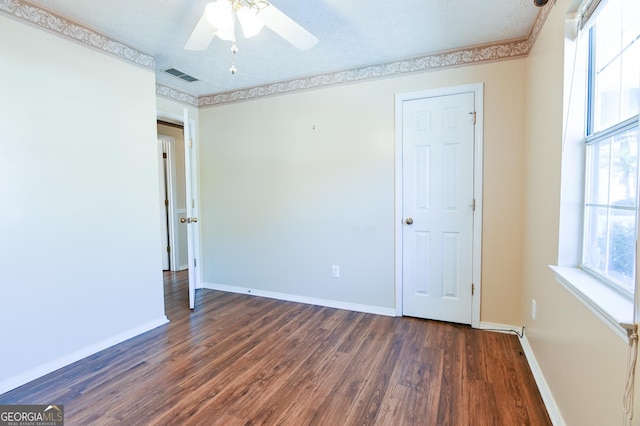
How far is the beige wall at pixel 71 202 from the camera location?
1.91m

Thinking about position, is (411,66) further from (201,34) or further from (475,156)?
(201,34)

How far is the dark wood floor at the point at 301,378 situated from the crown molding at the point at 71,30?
2.30 meters

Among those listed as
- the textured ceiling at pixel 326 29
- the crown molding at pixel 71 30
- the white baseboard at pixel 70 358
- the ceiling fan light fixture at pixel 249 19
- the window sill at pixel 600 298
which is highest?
the textured ceiling at pixel 326 29

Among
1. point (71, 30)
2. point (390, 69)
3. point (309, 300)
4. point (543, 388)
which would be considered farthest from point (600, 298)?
point (71, 30)

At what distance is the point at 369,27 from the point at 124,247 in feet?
8.43

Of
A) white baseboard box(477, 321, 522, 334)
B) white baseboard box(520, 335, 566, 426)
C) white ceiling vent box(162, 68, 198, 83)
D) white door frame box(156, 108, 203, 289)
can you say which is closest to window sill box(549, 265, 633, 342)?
white baseboard box(520, 335, 566, 426)

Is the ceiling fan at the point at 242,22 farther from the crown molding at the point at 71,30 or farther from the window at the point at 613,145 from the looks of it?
the window at the point at 613,145

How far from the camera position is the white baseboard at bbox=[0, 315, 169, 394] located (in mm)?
1892

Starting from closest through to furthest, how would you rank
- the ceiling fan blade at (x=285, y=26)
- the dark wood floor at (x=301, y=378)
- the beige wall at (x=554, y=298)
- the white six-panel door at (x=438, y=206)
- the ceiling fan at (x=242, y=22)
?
the beige wall at (x=554, y=298)
the ceiling fan at (x=242, y=22)
the ceiling fan blade at (x=285, y=26)
the dark wood floor at (x=301, y=378)
the white six-panel door at (x=438, y=206)

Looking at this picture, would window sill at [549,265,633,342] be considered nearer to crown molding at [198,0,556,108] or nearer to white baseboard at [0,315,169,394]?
crown molding at [198,0,556,108]

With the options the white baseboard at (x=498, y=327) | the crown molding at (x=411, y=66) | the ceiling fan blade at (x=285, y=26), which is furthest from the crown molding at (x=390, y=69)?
the white baseboard at (x=498, y=327)

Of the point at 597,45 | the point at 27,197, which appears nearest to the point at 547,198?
the point at 597,45

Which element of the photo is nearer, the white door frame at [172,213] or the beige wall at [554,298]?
the beige wall at [554,298]

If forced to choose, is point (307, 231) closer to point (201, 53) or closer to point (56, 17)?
point (201, 53)
